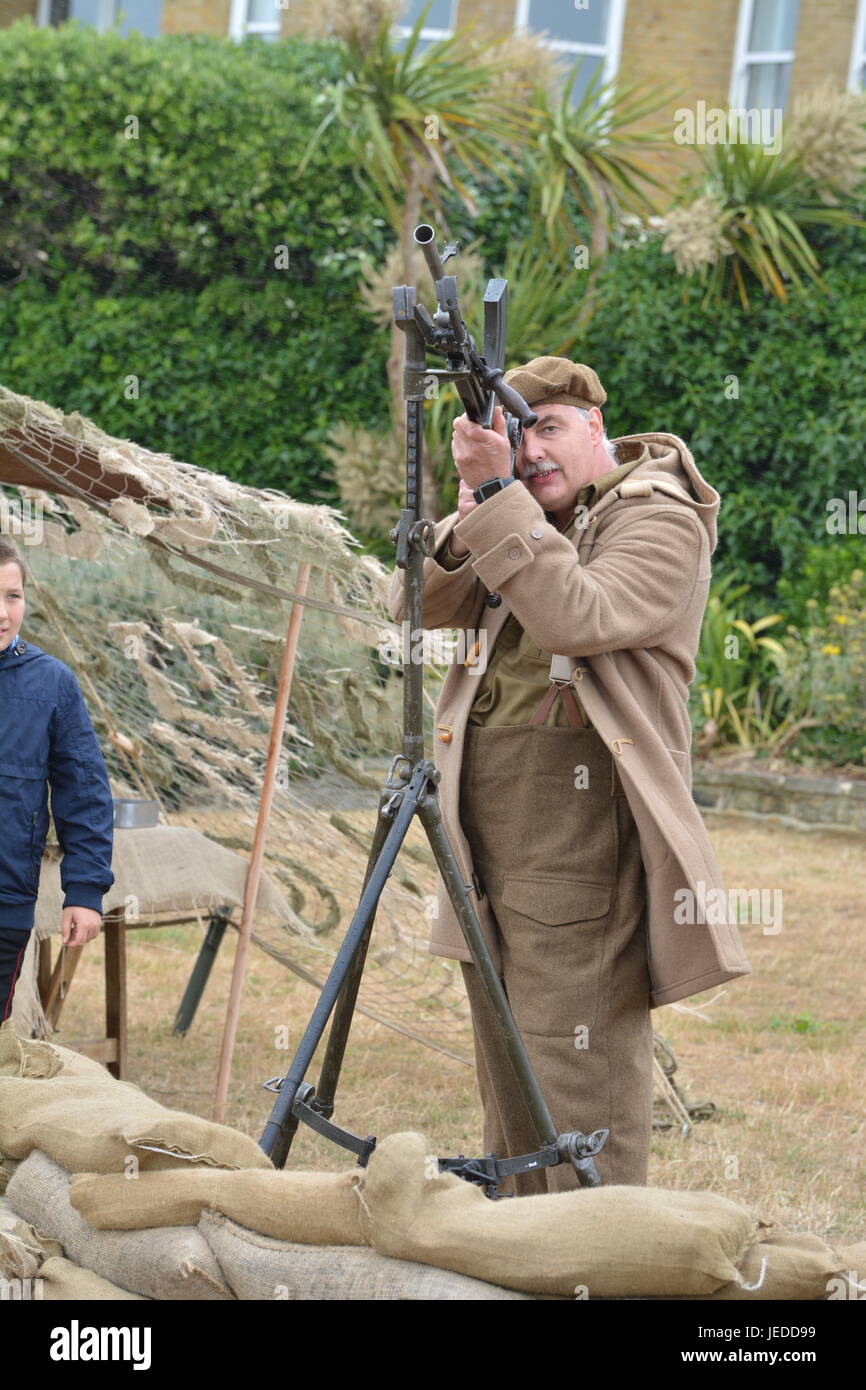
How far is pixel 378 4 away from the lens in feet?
28.8

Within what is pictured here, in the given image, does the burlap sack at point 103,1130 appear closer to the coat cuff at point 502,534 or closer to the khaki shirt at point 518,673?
the khaki shirt at point 518,673

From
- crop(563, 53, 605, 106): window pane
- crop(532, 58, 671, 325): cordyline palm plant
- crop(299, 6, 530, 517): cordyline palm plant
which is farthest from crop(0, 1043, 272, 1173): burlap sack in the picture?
crop(563, 53, 605, 106): window pane

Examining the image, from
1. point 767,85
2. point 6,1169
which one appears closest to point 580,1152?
point 6,1169

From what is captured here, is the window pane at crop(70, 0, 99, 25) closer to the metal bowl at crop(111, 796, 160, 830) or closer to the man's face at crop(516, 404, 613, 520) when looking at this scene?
the metal bowl at crop(111, 796, 160, 830)

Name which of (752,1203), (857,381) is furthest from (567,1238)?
(857,381)

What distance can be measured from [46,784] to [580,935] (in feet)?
4.16

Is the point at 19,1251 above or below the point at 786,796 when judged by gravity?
above

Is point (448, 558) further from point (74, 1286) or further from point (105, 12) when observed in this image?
point (105, 12)

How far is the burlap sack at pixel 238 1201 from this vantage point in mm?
1954

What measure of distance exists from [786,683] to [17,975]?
643 centimetres

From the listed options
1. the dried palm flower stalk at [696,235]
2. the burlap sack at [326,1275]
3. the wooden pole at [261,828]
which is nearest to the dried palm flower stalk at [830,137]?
the dried palm flower stalk at [696,235]

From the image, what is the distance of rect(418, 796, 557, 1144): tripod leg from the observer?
228 cm

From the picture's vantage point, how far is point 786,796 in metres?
8.48
